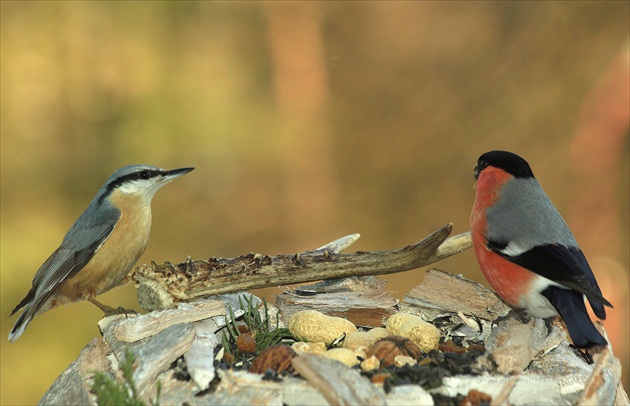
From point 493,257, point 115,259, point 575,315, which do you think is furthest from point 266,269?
point 575,315

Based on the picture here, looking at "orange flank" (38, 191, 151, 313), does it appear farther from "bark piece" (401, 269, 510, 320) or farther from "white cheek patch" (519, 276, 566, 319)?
"white cheek patch" (519, 276, 566, 319)

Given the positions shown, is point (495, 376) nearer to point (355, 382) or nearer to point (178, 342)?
point (355, 382)

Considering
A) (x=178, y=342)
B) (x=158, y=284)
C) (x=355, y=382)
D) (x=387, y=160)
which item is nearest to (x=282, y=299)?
(x=158, y=284)

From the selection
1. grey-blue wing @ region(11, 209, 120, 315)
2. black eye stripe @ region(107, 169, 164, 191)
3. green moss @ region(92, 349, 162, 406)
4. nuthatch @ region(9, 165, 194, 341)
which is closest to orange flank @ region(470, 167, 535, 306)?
nuthatch @ region(9, 165, 194, 341)

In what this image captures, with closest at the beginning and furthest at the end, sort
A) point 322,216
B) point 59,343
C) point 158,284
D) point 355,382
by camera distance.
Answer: point 355,382
point 158,284
point 59,343
point 322,216

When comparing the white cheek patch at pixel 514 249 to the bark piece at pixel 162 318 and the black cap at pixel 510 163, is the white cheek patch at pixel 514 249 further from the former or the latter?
the bark piece at pixel 162 318

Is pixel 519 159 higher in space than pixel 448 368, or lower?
higher

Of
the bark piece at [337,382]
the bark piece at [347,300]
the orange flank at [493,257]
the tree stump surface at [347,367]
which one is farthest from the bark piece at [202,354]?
the orange flank at [493,257]

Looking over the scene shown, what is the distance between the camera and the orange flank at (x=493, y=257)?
283cm

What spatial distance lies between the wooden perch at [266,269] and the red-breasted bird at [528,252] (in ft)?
0.81

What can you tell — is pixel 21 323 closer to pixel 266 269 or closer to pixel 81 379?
pixel 81 379

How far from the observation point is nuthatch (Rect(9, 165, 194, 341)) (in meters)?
3.24

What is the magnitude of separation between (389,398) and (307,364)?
0.26 m

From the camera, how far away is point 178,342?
2586 mm
